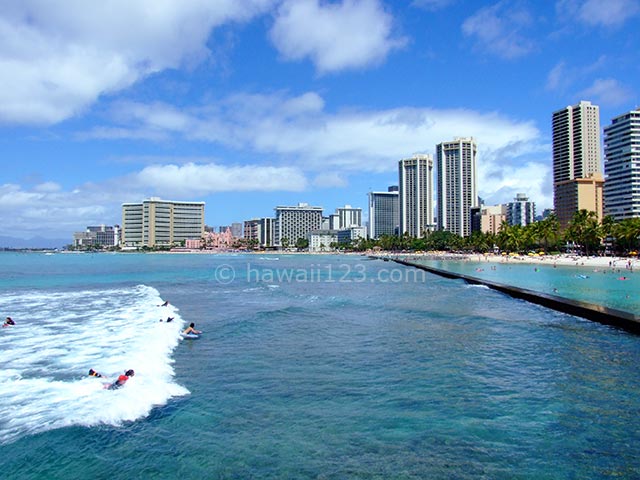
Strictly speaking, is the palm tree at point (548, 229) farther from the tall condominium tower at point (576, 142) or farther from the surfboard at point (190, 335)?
the surfboard at point (190, 335)

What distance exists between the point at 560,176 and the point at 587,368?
7407 inches

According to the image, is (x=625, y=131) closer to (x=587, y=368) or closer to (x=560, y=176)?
(x=560, y=176)

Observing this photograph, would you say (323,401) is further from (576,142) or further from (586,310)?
(576,142)

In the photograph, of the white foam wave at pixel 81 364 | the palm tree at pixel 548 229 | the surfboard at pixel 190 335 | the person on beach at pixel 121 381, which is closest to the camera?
the white foam wave at pixel 81 364

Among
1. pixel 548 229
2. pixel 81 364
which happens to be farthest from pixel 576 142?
pixel 81 364

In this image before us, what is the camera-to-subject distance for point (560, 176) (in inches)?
7018

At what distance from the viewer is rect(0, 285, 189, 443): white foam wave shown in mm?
10016

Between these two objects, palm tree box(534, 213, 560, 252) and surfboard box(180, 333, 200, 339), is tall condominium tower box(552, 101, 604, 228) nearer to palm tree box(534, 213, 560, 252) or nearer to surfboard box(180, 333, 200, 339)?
palm tree box(534, 213, 560, 252)

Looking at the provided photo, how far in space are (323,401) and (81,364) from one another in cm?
832

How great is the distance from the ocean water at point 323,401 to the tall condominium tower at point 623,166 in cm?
13279

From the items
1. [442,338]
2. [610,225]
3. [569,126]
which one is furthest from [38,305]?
[569,126]

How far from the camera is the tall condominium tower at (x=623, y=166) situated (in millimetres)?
128125

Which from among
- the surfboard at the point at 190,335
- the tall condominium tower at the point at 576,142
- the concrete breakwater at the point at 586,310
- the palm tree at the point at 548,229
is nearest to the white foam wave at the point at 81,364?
the surfboard at the point at 190,335

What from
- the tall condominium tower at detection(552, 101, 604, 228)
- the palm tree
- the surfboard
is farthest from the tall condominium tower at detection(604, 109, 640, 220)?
the surfboard
